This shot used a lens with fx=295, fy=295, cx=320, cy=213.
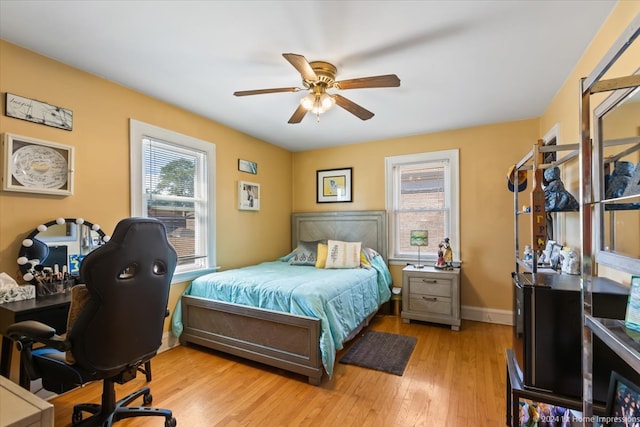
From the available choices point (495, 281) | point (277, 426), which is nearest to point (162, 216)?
point (277, 426)

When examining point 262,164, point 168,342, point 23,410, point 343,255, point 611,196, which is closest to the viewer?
point 23,410

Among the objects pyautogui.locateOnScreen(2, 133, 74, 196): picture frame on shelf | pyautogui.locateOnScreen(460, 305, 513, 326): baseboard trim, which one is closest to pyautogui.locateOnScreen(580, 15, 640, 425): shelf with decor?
pyautogui.locateOnScreen(460, 305, 513, 326): baseboard trim

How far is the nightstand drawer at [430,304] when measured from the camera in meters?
3.40

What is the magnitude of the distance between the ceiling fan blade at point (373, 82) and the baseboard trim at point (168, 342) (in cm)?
279

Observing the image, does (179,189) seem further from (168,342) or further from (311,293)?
(311,293)

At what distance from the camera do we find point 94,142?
2445 millimetres

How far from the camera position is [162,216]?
9.86 feet

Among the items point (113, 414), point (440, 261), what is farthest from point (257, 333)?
point (440, 261)

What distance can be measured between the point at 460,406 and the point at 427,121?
289cm

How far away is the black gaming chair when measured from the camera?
4.70ft

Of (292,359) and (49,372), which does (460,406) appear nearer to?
(292,359)

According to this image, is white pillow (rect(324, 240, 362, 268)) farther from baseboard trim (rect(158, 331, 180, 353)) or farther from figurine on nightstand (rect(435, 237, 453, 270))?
baseboard trim (rect(158, 331, 180, 353))

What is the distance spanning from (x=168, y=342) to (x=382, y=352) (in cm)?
209

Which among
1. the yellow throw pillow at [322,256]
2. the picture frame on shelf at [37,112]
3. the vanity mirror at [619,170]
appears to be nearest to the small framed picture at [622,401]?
the vanity mirror at [619,170]
